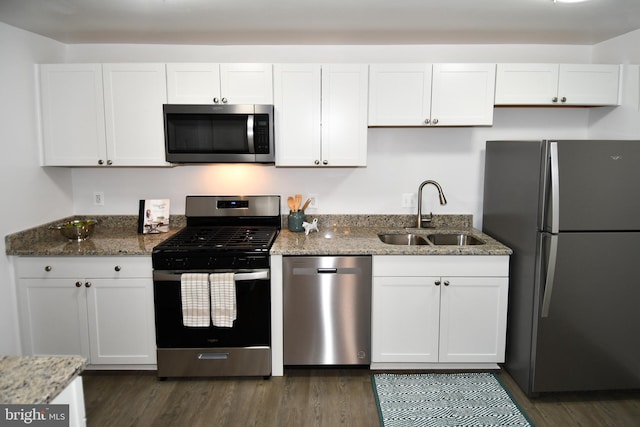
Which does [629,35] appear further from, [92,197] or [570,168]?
[92,197]

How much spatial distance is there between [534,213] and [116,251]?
253 cm

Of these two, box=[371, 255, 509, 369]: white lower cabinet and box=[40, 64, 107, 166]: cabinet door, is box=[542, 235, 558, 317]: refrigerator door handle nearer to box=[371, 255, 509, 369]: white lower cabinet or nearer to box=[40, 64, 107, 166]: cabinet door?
box=[371, 255, 509, 369]: white lower cabinet

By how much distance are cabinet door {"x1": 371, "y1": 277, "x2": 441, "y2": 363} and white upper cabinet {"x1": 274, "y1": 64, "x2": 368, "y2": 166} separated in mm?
895

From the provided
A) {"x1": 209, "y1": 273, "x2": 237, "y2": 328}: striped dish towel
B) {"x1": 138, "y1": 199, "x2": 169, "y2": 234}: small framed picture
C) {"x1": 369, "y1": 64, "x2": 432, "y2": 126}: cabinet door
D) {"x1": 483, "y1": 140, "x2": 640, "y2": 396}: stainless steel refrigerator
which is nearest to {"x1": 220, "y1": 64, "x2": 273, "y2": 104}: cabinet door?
{"x1": 369, "y1": 64, "x2": 432, "y2": 126}: cabinet door

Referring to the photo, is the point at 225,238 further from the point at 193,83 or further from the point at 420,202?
the point at 420,202

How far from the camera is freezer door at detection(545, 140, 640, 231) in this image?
238cm

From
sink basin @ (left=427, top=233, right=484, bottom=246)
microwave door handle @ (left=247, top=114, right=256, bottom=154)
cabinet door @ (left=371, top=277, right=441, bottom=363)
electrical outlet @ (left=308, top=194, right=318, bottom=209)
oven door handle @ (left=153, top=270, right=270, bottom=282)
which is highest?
microwave door handle @ (left=247, top=114, right=256, bottom=154)

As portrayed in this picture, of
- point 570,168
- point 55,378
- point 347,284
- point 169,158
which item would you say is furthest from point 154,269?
point 570,168

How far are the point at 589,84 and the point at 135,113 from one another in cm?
309

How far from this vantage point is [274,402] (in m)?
2.58

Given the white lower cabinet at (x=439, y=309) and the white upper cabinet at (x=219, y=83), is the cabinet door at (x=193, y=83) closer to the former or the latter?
the white upper cabinet at (x=219, y=83)

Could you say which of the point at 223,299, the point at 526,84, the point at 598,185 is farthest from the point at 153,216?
the point at 598,185

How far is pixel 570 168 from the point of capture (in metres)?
2.38

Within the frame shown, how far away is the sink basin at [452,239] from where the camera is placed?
3.21m
